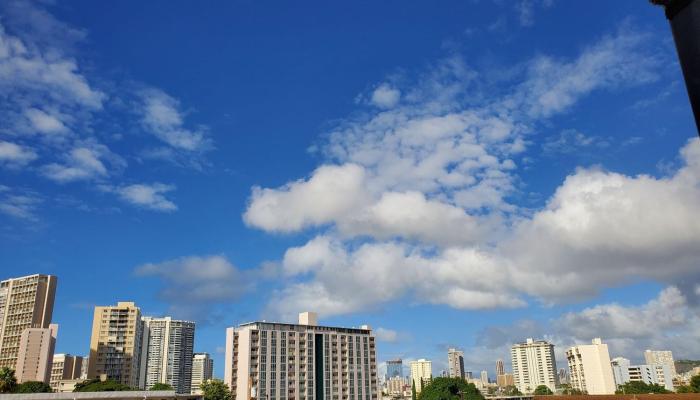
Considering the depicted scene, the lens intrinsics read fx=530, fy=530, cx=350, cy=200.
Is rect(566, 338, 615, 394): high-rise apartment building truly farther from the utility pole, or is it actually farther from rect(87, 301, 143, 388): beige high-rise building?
the utility pole

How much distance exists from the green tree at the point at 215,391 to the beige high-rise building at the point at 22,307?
60.6 metres

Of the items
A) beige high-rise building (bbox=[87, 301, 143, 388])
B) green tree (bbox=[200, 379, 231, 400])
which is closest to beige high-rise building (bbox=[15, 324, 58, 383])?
beige high-rise building (bbox=[87, 301, 143, 388])

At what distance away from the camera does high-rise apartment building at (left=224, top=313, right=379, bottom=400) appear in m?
111

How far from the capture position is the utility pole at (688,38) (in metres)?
3.57

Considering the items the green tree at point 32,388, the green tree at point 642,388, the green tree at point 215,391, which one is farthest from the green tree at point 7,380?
the green tree at point 642,388

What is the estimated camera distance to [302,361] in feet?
395

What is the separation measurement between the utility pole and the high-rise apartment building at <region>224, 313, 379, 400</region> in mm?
107563

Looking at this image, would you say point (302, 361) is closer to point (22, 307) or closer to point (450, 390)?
point (450, 390)

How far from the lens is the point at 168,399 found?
64.8m

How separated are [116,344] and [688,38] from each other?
168m

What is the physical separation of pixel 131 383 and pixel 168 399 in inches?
3867

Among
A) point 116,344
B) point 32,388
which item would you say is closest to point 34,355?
point 116,344

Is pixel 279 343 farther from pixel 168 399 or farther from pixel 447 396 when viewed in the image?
pixel 168 399

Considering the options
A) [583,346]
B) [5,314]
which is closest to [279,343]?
[5,314]
